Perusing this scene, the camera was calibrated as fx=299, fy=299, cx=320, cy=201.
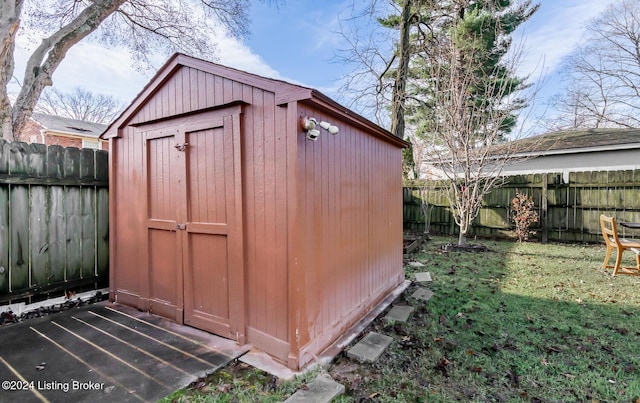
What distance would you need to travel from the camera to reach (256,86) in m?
2.50

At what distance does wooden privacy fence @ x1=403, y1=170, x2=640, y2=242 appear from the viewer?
6.92 metres

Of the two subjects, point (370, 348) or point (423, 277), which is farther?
point (423, 277)

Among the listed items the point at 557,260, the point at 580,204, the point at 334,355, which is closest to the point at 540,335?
the point at 334,355

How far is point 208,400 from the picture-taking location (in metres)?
1.95

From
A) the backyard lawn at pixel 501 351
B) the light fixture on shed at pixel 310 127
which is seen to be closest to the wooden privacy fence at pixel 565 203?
the backyard lawn at pixel 501 351

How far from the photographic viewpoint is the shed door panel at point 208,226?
2764 mm

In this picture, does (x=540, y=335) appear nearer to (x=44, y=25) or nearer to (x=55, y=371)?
(x=55, y=371)

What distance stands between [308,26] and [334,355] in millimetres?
8474

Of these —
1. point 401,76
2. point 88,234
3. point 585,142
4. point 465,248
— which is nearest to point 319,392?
point 88,234

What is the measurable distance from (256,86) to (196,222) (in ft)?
4.78

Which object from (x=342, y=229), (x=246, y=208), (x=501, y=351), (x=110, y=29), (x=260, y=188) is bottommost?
(x=501, y=351)

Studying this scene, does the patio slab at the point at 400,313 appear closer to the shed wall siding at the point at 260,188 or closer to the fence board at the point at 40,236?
the shed wall siding at the point at 260,188

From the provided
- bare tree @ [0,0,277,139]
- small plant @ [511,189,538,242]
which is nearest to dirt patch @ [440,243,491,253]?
small plant @ [511,189,538,242]

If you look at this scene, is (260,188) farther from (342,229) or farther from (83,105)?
(83,105)
